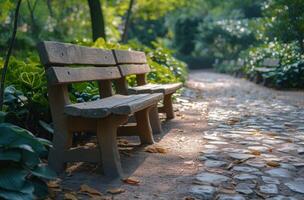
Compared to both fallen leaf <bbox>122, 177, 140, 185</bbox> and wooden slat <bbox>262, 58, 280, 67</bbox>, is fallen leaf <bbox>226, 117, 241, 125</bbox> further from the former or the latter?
wooden slat <bbox>262, 58, 280, 67</bbox>

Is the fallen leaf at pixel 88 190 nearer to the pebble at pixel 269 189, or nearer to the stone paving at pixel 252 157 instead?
the stone paving at pixel 252 157

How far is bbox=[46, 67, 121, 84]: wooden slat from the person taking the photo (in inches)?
129

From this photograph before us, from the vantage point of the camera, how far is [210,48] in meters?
30.6

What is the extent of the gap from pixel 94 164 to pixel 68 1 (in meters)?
13.8

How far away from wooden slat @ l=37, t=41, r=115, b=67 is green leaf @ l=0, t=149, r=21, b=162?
0.85 metres

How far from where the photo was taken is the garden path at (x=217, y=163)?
3104 millimetres

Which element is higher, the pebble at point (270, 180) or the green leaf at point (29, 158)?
the green leaf at point (29, 158)

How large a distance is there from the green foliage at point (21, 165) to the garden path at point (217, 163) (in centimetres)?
35

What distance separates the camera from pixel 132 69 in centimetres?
548

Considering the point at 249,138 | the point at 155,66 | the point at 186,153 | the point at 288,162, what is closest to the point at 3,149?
the point at 186,153

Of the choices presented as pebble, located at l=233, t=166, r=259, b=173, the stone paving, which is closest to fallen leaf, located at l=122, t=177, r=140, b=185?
the stone paving

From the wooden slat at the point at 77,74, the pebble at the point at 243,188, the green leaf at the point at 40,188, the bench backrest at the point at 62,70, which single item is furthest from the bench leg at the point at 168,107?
the green leaf at the point at 40,188

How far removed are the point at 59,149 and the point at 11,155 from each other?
827 mm

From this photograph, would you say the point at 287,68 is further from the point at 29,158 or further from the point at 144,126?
the point at 29,158
